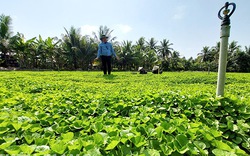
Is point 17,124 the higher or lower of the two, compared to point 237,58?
lower

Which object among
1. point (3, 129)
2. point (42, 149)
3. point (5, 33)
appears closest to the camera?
point (42, 149)

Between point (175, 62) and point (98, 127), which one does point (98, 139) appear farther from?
point (175, 62)

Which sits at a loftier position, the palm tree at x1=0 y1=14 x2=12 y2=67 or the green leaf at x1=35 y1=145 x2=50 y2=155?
the palm tree at x1=0 y1=14 x2=12 y2=67

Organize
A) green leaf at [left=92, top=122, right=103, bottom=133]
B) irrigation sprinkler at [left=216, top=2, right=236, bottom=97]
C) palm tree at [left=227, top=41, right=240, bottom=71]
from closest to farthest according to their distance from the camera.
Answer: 1. green leaf at [left=92, top=122, right=103, bottom=133]
2. irrigation sprinkler at [left=216, top=2, right=236, bottom=97]
3. palm tree at [left=227, top=41, right=240, bottom=71]

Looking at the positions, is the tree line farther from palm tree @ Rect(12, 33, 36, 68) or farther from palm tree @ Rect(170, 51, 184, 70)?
palm tree @ Rect(170, 51, 184, 70)

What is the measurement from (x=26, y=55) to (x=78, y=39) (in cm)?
823

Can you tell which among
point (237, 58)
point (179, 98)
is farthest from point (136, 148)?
point (237, 58)

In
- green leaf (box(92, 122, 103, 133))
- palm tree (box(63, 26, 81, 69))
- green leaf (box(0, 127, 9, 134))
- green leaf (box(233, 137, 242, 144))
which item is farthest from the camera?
palm tree (box(63, 26, 81, 69))

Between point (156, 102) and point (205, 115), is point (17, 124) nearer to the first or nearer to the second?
point (156, 102)

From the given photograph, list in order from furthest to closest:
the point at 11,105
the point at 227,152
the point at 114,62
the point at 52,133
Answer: the point at 114,62 → the point at 11,105 → the point at 52,133 → the point at 227,152

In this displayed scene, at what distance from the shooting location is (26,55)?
27.7 m

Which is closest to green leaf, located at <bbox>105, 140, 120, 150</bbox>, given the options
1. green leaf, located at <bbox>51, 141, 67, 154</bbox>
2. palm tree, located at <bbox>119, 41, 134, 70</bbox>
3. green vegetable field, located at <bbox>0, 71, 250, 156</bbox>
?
green vegetable field, located at <bbox>0, 71, 250, 156</bbox>

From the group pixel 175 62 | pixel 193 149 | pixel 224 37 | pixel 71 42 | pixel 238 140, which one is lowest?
pixel 238 140

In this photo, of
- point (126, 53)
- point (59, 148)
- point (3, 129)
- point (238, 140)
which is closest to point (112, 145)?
point (59, 148)
